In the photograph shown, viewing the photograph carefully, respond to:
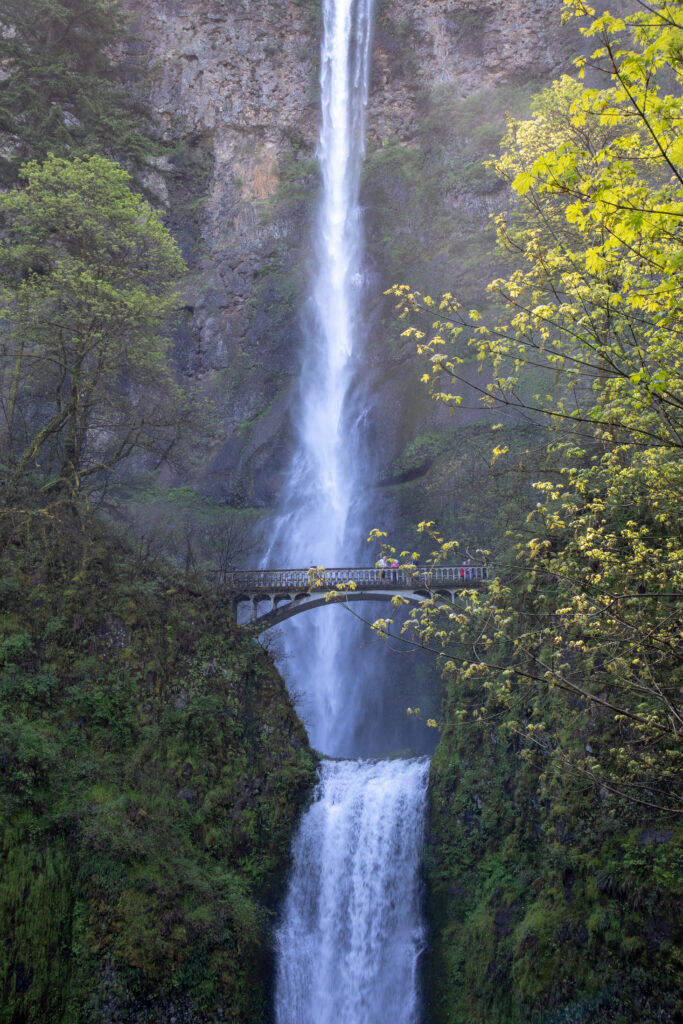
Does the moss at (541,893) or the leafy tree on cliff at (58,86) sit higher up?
the leafy tree on cliff at (58,86)

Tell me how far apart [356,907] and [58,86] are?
2979 cm

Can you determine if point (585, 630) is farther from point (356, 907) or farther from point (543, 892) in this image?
point (356, 907)

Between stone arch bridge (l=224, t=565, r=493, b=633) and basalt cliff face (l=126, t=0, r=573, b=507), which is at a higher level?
basalt cliff face (l=126, t=0, r=573, b=507)

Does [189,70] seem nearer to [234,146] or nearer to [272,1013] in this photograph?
[234,146]

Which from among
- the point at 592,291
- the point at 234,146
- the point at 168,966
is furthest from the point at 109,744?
the point at 234,146

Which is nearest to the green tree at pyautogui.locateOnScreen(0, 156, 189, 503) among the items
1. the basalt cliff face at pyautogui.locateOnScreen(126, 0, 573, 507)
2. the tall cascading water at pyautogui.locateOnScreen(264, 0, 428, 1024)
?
the tall cascading water at pyautogui.locateOnScreen(264, 0, 428, 1024)

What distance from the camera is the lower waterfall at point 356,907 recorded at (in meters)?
15.2

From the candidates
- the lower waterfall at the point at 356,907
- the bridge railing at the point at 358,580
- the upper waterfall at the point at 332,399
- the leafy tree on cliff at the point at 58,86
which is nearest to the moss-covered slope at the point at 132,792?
the lower waterfall at the point at 356,907

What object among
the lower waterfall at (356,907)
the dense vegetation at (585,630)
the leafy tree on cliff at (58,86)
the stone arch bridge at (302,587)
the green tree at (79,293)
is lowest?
the lower waterfall at (356,907)

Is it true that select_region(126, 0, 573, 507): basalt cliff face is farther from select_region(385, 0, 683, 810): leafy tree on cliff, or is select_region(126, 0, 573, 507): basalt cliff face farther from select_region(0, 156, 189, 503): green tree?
select_region(385, 0, 683, 810): leafy tree on cliff

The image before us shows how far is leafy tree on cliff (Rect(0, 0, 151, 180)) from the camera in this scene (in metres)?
25.1

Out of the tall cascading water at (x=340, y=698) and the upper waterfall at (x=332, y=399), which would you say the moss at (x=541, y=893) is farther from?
the upper waterfall at (x=332, y=399)

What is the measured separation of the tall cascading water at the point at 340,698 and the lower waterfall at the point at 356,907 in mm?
28

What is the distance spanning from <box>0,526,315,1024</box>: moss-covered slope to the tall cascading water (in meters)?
1.07
